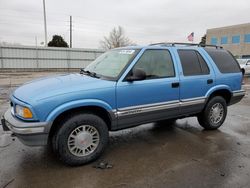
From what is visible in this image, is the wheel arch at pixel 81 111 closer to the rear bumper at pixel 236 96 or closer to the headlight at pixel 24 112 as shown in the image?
the headlight at pixel 24 112

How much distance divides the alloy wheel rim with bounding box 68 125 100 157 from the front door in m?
0.48

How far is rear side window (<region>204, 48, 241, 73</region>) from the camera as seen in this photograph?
4.80m

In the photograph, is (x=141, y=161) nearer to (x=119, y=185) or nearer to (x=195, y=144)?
(x=119, y=185)

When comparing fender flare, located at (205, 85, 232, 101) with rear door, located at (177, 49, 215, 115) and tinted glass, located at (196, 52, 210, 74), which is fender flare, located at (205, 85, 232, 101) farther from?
tinted glass, located at (196, 52, 210, 74)

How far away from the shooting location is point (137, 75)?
134 inches

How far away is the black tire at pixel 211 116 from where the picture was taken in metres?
4.76

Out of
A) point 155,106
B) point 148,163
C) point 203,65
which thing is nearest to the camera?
point 148,163

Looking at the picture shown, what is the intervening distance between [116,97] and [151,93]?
689 millimetres

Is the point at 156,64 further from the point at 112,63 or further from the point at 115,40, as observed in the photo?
the point at 115,40

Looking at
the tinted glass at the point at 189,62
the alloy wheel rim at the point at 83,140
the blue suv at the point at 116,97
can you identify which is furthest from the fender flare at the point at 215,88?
the alloy wheel rim at the point at 83,140

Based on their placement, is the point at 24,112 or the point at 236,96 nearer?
the point at 24,112

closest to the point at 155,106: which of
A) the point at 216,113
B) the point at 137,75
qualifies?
the point at 137,75

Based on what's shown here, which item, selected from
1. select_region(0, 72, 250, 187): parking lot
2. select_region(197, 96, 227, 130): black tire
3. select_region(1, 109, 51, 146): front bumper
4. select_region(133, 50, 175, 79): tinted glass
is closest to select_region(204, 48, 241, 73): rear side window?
select_region(197, 96, 227, 130): black tire

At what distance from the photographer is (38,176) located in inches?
118
